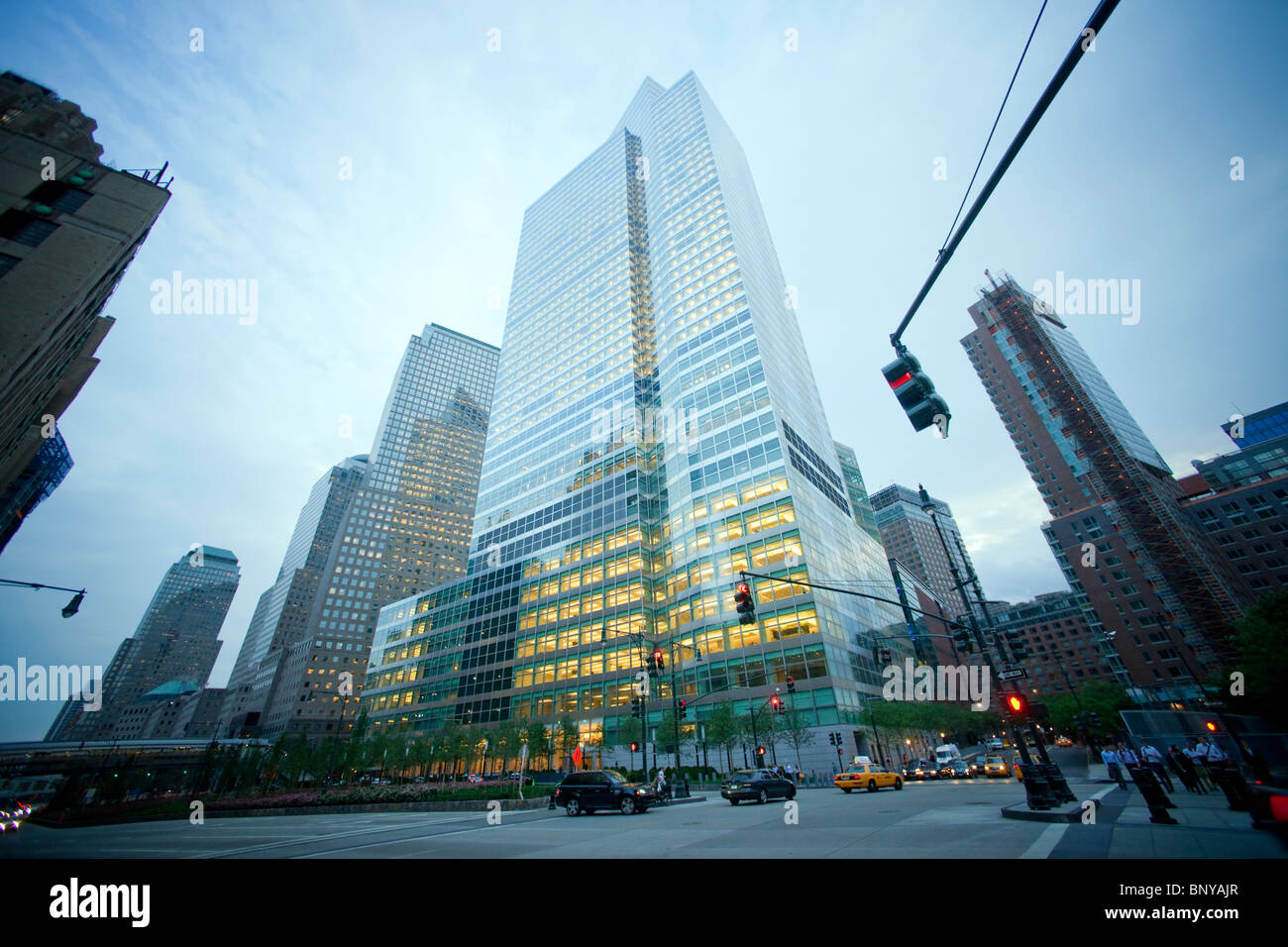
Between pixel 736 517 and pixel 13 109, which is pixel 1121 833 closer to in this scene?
pixel 736 517

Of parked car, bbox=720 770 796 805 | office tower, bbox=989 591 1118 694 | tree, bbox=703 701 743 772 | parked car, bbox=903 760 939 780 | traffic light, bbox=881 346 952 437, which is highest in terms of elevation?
office tower, bbox=989 591 1118 694

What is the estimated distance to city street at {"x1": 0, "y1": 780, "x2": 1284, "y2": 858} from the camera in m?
8.61

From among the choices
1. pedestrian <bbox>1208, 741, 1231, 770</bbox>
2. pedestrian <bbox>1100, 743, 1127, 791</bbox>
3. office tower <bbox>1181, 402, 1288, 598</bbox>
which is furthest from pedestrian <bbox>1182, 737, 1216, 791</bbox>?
office tower <bbox>1181, 402, 1288, 598</bbox>

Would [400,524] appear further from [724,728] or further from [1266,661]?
[1266,661]

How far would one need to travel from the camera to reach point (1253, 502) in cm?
8881

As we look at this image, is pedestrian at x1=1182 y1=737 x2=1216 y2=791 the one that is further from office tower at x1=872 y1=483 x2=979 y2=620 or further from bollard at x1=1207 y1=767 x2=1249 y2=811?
office tower at x1=872 y1=483 x2=979 y2=620

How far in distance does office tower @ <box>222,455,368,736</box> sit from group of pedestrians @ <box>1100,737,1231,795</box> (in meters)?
157

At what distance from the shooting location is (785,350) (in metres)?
72.7

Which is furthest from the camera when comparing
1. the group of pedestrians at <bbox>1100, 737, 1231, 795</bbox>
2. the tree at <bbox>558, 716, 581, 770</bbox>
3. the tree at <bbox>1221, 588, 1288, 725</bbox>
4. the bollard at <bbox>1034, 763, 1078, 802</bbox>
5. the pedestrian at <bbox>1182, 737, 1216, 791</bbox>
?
the tree at <bbox>558, 716, 581, 770</bbox>

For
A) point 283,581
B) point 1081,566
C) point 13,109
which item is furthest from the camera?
point 283,581

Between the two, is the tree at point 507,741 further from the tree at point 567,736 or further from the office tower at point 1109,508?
the office tower at point 1109,508

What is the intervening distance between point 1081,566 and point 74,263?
137 m
